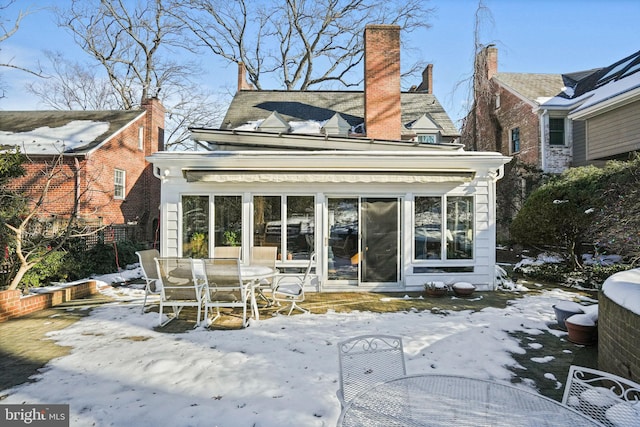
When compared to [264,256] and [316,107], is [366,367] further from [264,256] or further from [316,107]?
[316,107]

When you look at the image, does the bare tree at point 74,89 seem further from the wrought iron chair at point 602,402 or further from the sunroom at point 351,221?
the wrought iron chair at point 602,402

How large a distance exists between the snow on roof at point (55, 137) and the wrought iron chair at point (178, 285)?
36.6 ft

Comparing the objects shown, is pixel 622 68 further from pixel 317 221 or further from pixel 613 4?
pixel 317 221

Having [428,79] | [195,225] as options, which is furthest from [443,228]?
[428,79]

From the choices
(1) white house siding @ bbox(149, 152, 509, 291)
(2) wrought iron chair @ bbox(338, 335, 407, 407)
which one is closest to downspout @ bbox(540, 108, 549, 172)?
(1) white house siding @ bbox(149, 152, 509, 291)

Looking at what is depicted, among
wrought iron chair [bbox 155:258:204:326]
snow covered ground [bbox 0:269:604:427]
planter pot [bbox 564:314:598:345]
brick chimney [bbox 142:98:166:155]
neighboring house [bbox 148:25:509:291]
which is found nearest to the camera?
snow covered ground [bbox 0:269:604:427]

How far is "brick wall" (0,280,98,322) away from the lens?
6234 millimetres

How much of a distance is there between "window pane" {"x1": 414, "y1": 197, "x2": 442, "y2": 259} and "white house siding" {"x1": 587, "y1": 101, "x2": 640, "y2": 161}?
9433 mm

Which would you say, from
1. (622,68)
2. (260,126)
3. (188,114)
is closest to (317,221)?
(260,126)

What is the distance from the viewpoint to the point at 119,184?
1642 centimetres

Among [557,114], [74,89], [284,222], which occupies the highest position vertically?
[74,89]

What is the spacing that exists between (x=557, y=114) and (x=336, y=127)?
10.8m

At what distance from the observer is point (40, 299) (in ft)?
22.9

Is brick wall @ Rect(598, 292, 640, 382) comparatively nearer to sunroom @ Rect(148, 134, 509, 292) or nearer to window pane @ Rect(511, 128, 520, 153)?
sunroom @ Rect(148, 134, 509, 292)
